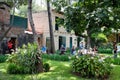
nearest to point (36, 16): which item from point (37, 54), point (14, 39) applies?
point (14, 39)

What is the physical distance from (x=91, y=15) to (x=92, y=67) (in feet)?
10.8

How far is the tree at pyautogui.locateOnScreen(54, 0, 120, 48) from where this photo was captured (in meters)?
12.2

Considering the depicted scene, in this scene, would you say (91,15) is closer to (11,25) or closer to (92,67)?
(92,67)

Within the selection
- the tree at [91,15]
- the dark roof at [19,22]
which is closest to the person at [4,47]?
the dark roof at [19,22]

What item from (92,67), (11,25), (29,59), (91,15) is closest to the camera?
(92,67)

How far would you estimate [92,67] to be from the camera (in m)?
11.0

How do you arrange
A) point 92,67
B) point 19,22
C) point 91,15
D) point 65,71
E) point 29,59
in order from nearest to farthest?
point 92,67 → point 29,59 → point 65,71 → point 91,15 → point 19,22

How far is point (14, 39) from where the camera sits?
22.2 metres

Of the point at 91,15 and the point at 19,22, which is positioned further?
the point at 19,22

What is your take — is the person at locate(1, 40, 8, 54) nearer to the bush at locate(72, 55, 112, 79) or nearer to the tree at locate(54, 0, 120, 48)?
the tree at locate(54, 0, 120, 48)

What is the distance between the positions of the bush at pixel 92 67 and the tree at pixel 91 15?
1901mm

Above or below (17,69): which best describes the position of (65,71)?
below

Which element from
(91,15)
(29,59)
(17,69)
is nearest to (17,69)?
(17,69)

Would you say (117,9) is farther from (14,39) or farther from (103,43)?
(103,43)
